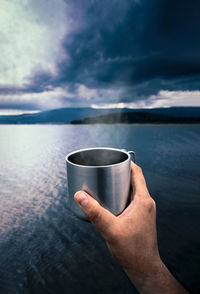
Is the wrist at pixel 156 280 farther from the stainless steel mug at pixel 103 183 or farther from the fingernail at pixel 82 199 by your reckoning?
the fingernail at pixel 82 199

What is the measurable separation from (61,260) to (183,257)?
2402 mm

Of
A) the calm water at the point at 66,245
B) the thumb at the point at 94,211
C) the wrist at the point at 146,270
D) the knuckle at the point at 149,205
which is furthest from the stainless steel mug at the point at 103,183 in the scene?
the calm water at the point at 66,245

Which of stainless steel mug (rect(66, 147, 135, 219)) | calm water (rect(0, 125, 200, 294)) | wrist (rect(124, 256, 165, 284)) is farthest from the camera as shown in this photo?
calm water (rect(0, 125, 200, 294))

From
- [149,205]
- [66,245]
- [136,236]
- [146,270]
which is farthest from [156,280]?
[66,245]

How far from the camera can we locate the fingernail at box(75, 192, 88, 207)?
1096 millimetres

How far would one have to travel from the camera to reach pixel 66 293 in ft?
8.06

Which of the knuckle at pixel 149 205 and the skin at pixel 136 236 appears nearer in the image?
the skin at pixel 136 236

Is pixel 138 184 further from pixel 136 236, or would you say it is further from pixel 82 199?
pixel 82 199

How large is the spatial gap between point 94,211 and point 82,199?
0.38 ft

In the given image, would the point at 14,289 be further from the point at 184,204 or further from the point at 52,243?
the point at 184,204

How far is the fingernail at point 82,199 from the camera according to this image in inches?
43.1

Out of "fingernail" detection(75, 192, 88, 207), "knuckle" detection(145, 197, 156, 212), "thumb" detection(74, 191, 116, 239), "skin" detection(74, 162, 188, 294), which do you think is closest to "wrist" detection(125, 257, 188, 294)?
"skin" detection(74, 162, 188, 294)

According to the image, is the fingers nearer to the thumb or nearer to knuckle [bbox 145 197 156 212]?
knuckle [bbox 145 197 156 212]

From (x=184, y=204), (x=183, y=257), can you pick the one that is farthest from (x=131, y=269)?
(x=184, y=204)
